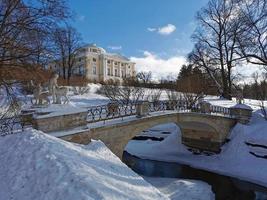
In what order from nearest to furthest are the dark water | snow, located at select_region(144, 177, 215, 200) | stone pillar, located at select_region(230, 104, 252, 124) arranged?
1. snow, located at select_region(144, 177, 215, 200)
2. the dark water
3. stone pillar, located at select_region(230, 104, 252, 124)

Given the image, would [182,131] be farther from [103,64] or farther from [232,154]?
[103,64]

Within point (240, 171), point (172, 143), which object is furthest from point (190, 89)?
point (240, 171)

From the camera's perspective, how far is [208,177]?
1833cm

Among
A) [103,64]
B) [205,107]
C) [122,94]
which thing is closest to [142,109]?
[205,107]

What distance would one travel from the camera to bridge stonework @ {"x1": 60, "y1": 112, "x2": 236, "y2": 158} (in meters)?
14.2

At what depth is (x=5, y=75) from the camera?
539 inches

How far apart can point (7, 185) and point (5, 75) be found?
7805mm

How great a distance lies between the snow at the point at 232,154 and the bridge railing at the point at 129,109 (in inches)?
98.0

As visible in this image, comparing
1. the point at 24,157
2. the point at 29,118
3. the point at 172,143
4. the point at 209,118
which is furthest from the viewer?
the point at 172,143

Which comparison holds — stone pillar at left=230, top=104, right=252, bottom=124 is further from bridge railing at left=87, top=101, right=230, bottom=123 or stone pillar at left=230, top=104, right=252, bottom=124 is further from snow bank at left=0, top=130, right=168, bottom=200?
snow bank at left=0, top=130, right=168, bottom=200

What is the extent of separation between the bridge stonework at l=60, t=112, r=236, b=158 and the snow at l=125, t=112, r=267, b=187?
0.78 metres

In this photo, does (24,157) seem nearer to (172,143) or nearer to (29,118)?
(29,118)

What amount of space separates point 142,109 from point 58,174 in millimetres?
11098

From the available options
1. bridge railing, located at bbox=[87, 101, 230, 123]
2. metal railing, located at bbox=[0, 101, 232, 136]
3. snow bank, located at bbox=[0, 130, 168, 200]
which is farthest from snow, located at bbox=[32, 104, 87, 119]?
bridge railing, located at bbox=[87, 101, 230, 123]
